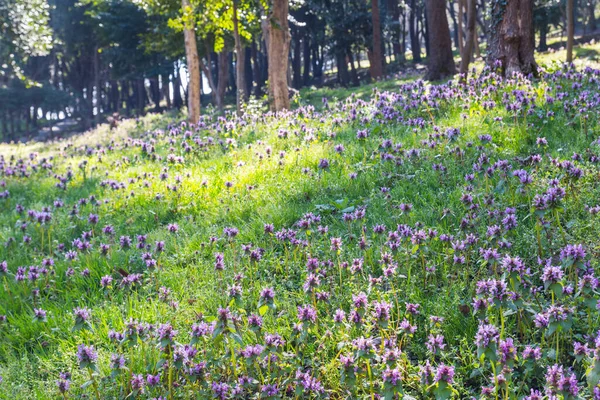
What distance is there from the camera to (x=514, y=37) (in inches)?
450

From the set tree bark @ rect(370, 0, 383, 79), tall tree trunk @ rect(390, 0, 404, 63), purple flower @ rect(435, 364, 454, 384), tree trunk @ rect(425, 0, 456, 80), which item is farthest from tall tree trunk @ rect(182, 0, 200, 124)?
tall tree trunk @ rect(390, 0, 404, 63)

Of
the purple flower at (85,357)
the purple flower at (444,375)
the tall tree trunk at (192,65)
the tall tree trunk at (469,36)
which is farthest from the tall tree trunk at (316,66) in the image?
the purple flower at (444,375)

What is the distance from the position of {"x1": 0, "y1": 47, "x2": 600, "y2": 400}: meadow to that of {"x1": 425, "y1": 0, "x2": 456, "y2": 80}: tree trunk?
34.0 ft

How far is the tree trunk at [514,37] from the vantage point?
37.3ft

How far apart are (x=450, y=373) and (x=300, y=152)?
17.4ft

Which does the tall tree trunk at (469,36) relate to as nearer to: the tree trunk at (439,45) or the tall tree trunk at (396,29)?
the tree trunk at (439,45)

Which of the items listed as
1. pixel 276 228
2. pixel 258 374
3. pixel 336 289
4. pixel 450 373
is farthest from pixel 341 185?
pixel 450 373

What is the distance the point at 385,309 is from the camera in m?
2.88

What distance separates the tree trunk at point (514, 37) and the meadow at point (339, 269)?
2.96m

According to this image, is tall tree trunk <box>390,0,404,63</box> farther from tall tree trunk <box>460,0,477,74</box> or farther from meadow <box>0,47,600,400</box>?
meadow <box>0,47,600,400</box>

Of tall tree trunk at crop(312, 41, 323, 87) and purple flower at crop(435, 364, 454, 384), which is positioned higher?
tall tree trunk at crop(312, 41, 323, 87)

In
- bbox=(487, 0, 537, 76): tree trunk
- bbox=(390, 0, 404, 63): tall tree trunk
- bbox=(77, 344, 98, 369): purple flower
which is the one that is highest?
bbox=(390, 0, 404, 63): tall tree trunk

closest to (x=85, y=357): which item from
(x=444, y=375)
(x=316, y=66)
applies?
(x=444, y=375)

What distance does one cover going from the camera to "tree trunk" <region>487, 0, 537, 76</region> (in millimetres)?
11359
